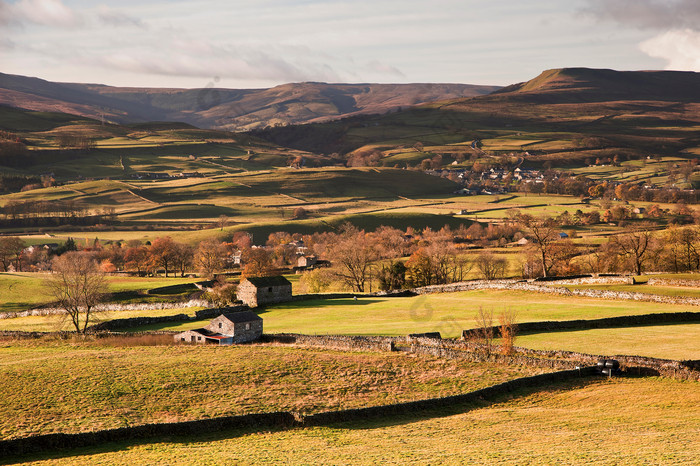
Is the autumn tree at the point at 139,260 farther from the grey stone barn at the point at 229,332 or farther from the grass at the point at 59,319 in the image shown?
the grey stone barn at the point at 229,332

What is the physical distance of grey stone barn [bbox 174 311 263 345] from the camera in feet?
174

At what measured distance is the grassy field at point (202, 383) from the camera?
33219 mm

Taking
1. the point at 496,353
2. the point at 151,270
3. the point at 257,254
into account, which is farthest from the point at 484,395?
the point at 151,270

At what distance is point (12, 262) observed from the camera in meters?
124

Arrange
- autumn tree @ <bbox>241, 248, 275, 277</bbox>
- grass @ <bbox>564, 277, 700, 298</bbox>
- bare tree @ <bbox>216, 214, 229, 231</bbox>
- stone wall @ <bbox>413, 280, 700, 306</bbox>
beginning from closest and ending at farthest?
stone wall @ <bbox>413, 280, 700, 306</bbox> → grass @ <bbox>564, 277, 700, 298</bbox> → autumn tree @ <bbox>241, 248, 275, 277</bbox> → bare tree @ <bbox>216, 214, 229, 231</bbox>

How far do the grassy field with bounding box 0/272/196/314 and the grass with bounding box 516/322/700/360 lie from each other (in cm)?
5746

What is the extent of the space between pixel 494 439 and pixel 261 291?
50.9 meters

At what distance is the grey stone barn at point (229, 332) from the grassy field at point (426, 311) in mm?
3774

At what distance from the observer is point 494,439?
2786cm

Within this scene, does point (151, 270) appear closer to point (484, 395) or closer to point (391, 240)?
point (391, 240)

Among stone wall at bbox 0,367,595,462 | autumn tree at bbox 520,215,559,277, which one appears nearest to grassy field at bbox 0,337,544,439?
stone wall at bbox 0,367,595,462

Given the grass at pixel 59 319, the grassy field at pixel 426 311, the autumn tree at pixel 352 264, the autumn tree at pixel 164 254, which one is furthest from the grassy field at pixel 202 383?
the autumn tree at pixel 164 254

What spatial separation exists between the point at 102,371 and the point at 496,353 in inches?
1047

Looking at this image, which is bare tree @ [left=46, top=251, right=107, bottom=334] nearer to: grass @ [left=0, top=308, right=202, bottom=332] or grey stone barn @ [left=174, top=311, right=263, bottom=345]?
grass @ [left=0, top=308, right=202, bottom=332]
